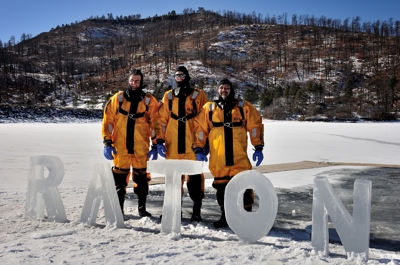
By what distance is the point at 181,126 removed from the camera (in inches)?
141

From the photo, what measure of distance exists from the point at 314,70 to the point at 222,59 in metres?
21.2

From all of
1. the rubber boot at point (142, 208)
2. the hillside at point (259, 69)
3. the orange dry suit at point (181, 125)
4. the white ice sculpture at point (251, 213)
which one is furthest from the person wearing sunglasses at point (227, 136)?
the hillside at point (259, 69)

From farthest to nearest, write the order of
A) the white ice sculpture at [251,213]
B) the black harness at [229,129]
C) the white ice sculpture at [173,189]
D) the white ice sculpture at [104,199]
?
1. the black harness at [229,129]
2. the white ice sculpture at [104,199]
3. the white ice sculpture at [173,189]
4. the white ice sculpture at [251,213]

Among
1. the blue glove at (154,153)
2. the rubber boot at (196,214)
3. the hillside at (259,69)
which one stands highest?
the hillside at (259,69)

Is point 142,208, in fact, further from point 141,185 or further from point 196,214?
point 196,214

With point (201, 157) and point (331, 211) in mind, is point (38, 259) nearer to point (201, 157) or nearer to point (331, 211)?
point (201, 157)

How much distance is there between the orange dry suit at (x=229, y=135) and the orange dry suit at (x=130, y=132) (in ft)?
2.14

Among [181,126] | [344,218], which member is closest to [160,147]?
[181,126]

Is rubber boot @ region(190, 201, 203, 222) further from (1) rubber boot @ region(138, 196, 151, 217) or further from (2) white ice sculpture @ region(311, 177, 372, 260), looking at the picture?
(2) white ice sculpture @ region(311, 177, 372, 260)

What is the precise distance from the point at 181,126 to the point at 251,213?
1.27 m

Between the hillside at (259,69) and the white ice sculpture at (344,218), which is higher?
the hillside at (259,69)

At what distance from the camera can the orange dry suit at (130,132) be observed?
11.6ft

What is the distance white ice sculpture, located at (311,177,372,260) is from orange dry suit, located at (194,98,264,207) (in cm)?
90

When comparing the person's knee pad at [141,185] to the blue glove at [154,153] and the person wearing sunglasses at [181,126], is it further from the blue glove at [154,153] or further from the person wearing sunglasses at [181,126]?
the person wearing sunglasses at [181,126]
